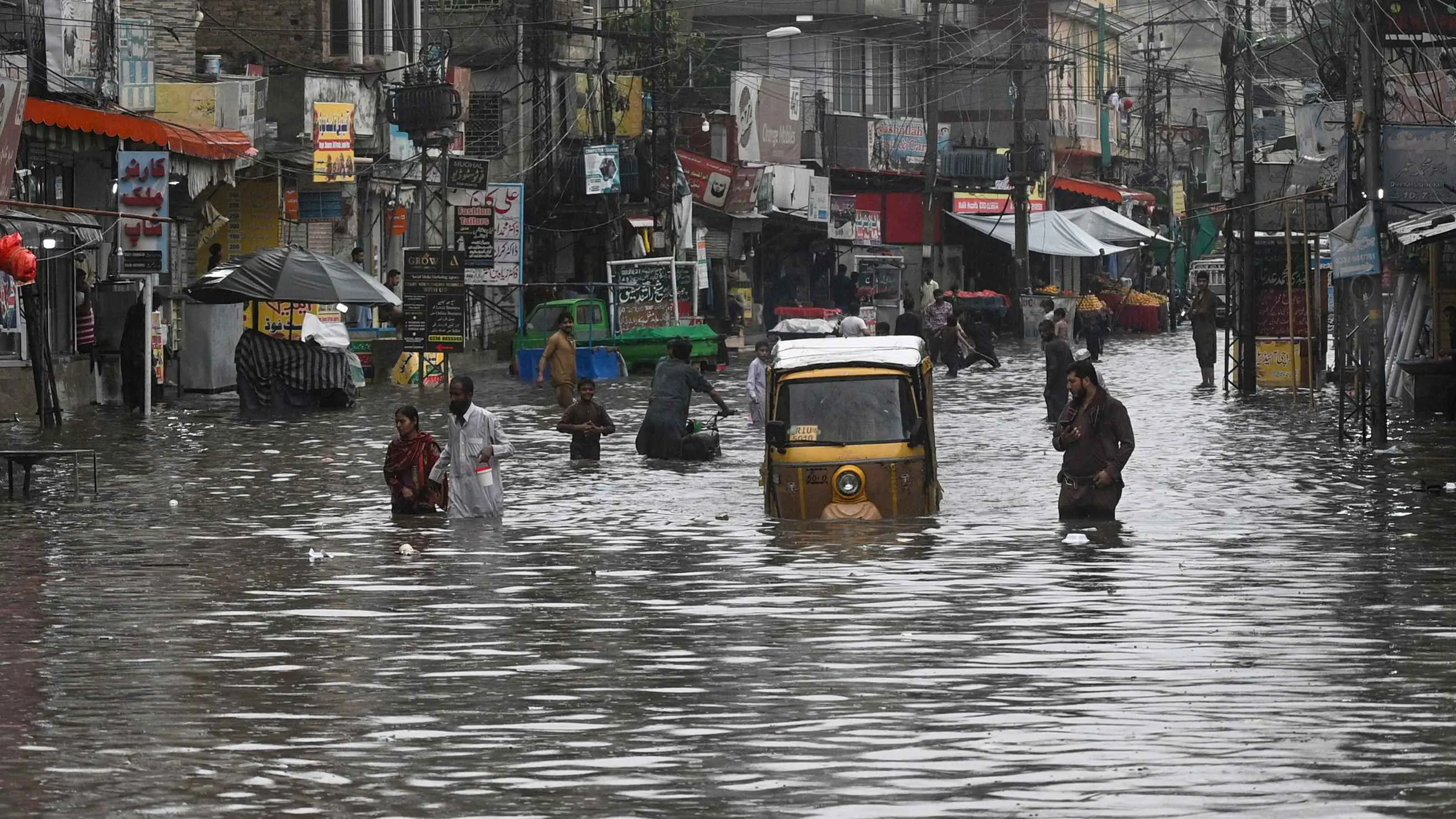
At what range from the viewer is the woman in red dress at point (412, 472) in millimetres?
18656

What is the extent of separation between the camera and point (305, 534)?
693 inches

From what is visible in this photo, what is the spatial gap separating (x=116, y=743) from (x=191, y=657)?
2349 millimetres

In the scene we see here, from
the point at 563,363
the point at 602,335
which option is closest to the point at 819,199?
the point at 602,335

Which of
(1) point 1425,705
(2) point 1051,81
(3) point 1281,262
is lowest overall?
(1) point 1425,705

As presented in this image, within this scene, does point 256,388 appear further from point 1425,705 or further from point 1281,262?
point 1425,705

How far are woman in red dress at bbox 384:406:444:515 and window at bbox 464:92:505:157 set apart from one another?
1284 inches

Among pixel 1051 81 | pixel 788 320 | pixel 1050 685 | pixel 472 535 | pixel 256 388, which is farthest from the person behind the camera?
pixel 1051 81

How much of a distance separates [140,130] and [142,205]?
2207mm

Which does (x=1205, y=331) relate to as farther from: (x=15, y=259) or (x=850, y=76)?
(x=850, y=76)

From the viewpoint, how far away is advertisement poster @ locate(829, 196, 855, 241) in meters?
61.9

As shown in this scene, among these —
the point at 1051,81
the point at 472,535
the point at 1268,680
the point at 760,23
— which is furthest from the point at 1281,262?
the point at 1051,81

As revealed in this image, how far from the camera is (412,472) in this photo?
18.7 metres

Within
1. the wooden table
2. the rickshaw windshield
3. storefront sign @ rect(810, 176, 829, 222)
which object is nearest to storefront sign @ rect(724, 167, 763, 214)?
storefront sign @ rect(810, 176, 829, 222)

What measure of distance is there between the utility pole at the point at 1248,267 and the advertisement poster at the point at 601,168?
16298mm
